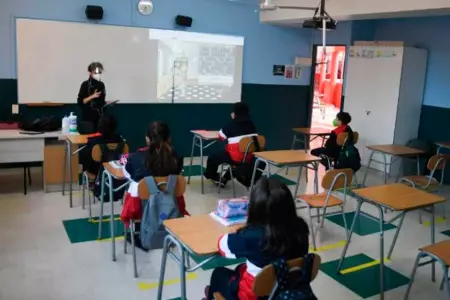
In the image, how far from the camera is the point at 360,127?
7301 mm

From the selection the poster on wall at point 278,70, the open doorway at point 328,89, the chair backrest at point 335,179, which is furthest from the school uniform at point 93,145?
the open doorway at point 328,89

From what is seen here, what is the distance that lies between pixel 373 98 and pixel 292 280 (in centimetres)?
568

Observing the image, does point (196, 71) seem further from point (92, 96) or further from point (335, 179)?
point (335, 179)

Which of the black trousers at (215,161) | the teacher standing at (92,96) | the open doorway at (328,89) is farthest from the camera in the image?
the open doorway at (328,89)

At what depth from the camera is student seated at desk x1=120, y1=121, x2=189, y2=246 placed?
10.4 ft

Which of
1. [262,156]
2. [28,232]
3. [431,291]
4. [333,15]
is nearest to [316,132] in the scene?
[333,15]

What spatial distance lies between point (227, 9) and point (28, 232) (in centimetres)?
478

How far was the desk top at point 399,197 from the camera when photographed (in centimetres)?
310

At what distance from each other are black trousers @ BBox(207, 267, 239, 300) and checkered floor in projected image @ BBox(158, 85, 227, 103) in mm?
4962

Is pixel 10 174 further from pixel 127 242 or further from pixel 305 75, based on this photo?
pixel 305 75

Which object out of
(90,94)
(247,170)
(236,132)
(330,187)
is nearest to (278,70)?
(236,132)

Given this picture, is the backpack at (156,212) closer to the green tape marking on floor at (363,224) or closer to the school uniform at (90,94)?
the green tape marking on floor at (363,224)

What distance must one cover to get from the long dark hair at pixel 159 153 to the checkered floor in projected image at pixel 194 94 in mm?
3816

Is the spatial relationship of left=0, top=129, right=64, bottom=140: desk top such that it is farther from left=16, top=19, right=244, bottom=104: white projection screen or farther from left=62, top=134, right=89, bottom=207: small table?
left=16, top=19, right=244, bottom=104: white projection screen
